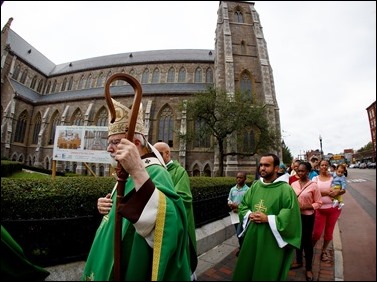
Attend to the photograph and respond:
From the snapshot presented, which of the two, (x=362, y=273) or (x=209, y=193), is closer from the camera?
(x=362, y=273)

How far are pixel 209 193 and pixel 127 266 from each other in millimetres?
4207

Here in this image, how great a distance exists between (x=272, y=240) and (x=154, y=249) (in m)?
1.43

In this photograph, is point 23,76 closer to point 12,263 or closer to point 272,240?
point 12,263

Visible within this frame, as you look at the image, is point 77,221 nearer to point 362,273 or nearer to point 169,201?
point 169,201

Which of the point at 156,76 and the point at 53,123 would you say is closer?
the point at 53,123

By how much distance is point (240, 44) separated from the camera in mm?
24594

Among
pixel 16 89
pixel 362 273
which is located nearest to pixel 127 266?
pixel 362 273

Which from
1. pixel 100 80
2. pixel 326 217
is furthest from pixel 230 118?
pixel 100 80

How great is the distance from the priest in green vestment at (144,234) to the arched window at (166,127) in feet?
74.7

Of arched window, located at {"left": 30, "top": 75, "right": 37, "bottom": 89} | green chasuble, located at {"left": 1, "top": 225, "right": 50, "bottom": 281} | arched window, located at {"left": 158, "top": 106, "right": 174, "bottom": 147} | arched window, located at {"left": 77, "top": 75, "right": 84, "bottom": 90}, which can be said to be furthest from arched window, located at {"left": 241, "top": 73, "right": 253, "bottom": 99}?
arched window, located at {"left": 30, "top": 75, "right": 37, "bottom": 89}

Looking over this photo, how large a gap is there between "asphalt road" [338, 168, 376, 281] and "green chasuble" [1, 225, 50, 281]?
6.32ft

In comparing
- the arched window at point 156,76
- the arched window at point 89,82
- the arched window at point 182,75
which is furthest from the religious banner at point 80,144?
the arched window at point 89,82

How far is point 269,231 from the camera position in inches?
86.2

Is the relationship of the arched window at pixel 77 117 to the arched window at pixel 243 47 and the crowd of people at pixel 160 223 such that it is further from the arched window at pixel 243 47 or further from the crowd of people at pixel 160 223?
the crowd of people at pixel 160 223
